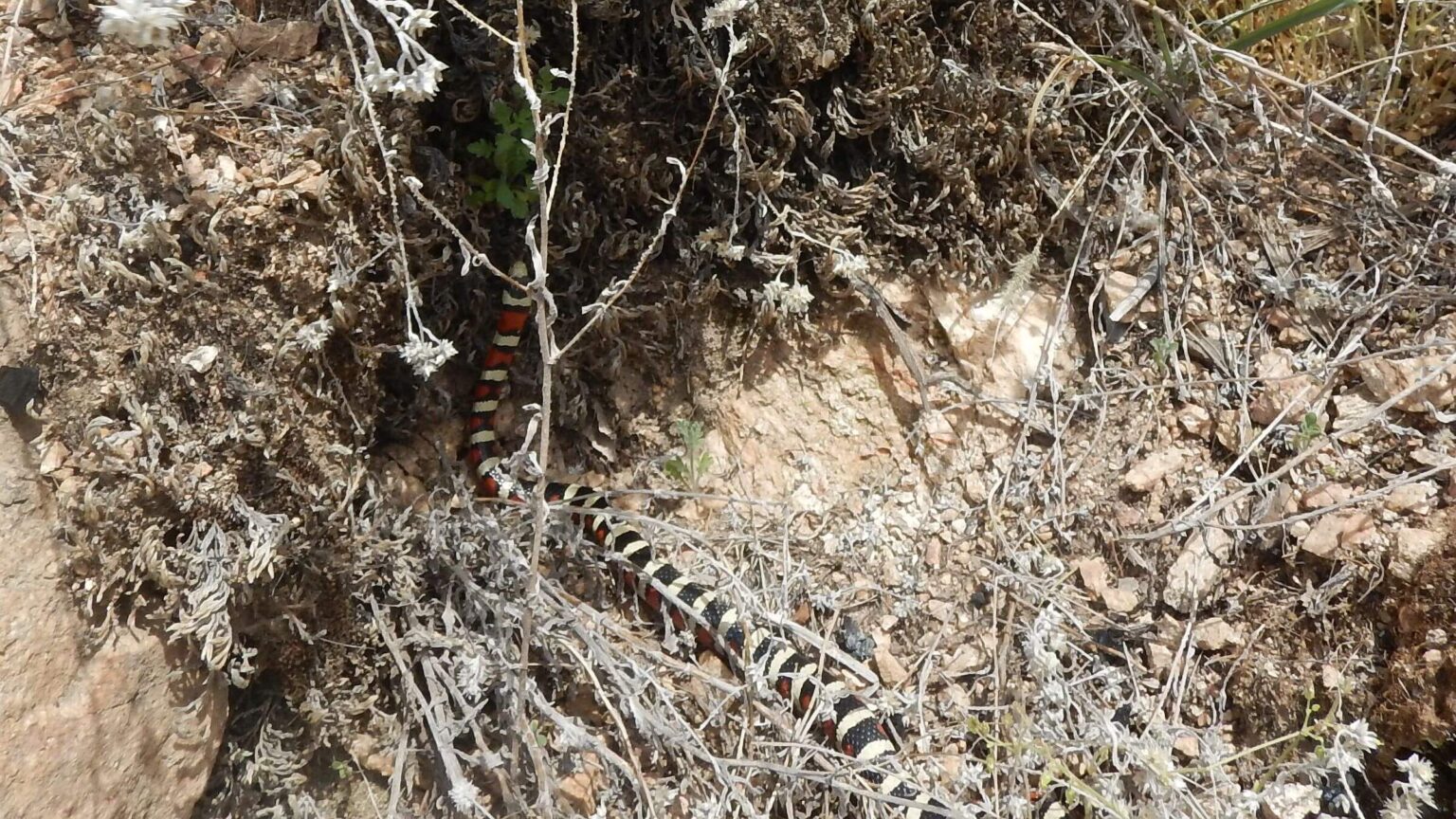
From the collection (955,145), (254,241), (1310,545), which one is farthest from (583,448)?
(1310,545)

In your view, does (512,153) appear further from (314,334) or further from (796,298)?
(796,298)

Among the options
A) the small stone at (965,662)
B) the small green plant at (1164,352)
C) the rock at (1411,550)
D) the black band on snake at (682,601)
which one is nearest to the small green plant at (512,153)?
the black band on snake at (682,601)

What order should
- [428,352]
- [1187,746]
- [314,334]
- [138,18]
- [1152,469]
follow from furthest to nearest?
[1152,469] → [1187,746] → [314,334] → [428,352] → [138,18]

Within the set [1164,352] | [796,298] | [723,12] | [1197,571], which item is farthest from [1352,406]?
[723,12]

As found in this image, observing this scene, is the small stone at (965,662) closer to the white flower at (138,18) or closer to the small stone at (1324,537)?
the small stone at (1324,537)

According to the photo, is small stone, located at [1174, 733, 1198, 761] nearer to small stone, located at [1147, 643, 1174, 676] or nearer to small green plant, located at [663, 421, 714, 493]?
small stone, located at [1147, 643, 1174, 676]

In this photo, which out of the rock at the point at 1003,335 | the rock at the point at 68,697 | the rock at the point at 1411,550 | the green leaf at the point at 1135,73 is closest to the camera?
the rock at the point at 68,697

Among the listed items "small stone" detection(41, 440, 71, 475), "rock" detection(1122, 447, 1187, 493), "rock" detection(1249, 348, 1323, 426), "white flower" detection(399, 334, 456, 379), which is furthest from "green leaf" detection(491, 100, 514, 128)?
"rock" detection(1249, 348, 1323, 426)
